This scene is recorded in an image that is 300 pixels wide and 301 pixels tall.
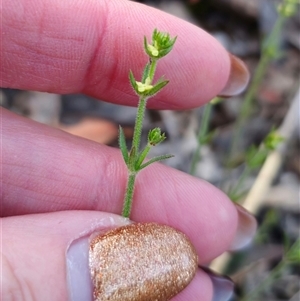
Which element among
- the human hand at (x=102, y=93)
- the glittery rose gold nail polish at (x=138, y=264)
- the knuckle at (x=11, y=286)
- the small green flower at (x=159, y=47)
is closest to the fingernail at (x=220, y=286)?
the human hand at (x=102, y=93)

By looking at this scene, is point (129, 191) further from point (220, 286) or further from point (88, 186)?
point (220, 286)

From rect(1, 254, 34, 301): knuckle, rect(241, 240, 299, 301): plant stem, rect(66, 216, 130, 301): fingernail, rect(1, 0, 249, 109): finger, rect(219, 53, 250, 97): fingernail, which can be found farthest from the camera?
rect(241, 240, 299, 301): plant stem

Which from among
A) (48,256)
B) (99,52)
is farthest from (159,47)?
(48,256)

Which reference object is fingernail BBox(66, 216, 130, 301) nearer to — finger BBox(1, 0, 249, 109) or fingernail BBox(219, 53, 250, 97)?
finger BBox(1, 0, 249, 109)

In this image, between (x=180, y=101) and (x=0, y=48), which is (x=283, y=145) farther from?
(x=0, y=48)

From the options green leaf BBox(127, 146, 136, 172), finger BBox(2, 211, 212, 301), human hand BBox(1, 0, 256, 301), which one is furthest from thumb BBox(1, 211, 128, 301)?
human hand BBox(1, 0, 256, 301)

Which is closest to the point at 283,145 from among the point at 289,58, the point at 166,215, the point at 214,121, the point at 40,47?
the point at 214,121

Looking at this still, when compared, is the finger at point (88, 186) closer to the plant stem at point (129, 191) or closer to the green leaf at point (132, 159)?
the plant stem at point (129, 191)

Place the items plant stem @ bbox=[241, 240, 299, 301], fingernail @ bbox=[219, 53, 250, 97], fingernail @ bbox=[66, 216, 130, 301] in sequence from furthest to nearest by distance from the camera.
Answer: plant stem @ bbox=[241, 240, 299, 301] → fingernail @ bbox=[219, 53, 250, 97] → fingernail @ bbox=[66, 216, 130, 301]
